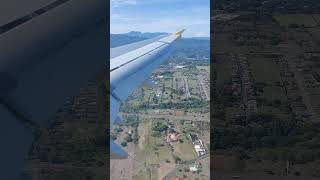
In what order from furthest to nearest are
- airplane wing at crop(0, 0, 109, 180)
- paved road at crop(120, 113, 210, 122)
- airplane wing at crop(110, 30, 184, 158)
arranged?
paved road at crop(120, 113, 210, 122) → airplane wing at crop(110, 30, 184, 158) → airplane wing at crop(0, 0, 109, 180)

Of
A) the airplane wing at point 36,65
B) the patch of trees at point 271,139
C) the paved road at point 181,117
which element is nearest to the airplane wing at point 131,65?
the airplane wing at point 36,65

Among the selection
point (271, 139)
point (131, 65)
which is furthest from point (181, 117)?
point (131, 65)

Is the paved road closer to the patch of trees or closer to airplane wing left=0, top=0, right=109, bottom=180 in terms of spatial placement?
the patch of trees

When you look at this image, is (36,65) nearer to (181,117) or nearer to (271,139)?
(181,117)

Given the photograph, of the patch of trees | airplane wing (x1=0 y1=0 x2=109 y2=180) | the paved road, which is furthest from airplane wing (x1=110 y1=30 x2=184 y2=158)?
the patch of trees

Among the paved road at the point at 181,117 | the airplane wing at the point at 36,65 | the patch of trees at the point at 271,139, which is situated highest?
the airplane wing at the point at 36,65

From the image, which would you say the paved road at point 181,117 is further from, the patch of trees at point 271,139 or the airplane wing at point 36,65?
the airplane wing at point 36,65

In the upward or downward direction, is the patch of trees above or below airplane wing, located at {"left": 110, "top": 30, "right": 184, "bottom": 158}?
below
